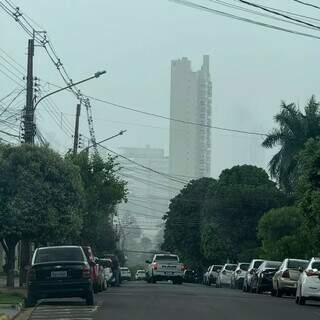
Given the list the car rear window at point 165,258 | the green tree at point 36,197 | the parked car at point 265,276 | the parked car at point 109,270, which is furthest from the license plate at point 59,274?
the car rear window at point 165,258

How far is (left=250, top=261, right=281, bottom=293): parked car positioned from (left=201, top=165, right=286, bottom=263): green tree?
29.1 metres

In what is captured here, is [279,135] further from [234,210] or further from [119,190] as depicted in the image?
[119,190]

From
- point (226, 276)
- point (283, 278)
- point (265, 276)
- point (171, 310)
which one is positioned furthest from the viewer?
point (226, 276)

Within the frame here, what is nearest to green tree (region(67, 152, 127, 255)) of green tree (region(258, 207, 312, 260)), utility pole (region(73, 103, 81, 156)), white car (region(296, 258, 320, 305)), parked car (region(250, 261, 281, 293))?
utility pole (region(73, 103, 81, 156))

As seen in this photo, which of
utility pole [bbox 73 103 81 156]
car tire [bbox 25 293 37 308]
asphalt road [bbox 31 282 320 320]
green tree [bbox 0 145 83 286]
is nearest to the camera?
asphalt road [bbox 31 282 320 320]

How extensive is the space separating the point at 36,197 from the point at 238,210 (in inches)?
1598

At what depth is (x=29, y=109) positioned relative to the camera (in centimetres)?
3772

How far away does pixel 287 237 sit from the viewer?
58094 millimetres

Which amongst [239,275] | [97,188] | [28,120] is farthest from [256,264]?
[28,120]

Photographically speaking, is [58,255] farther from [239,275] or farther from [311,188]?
[239,275]

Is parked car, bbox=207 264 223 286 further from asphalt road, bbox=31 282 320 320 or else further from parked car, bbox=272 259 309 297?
asphalt road, bbox=31 282 320 320

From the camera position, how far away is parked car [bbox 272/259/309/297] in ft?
124

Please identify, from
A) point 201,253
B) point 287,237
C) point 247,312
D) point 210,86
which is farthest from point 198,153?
point 247,312

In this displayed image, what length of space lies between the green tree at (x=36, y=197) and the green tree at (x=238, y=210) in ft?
118
